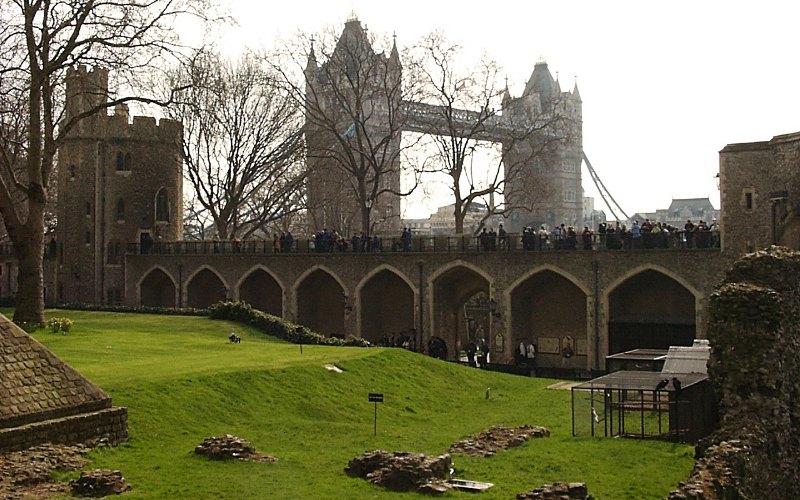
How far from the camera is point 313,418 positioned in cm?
1822

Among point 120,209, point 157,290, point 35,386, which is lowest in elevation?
point 35,386

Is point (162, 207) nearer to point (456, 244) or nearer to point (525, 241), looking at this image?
point (456, 244)

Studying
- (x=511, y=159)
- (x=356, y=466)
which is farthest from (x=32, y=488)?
(x=511, y=159)

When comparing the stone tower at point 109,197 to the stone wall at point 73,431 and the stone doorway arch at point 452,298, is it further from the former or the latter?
the stone wall at point 73,431

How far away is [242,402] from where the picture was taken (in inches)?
707

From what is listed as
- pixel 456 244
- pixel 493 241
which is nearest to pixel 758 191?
pixel 493 241

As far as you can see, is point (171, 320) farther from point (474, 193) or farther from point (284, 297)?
point (474, 193)

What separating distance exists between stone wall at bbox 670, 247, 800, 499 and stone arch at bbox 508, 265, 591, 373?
59.9 ft

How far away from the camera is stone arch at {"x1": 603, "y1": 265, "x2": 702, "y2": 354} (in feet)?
105

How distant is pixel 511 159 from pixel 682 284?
779 inches

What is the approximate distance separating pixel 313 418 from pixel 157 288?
31624 mm

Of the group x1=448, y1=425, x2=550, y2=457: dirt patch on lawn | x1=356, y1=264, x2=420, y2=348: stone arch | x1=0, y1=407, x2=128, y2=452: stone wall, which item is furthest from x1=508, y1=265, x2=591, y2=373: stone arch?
x1=0, y1=407, x2=128, y2=452: stone wall

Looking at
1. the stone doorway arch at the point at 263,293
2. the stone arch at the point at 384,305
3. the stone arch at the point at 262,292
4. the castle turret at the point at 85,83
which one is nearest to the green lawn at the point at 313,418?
the castle turret at the point at 85,83

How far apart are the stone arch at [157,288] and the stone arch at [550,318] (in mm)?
17996
